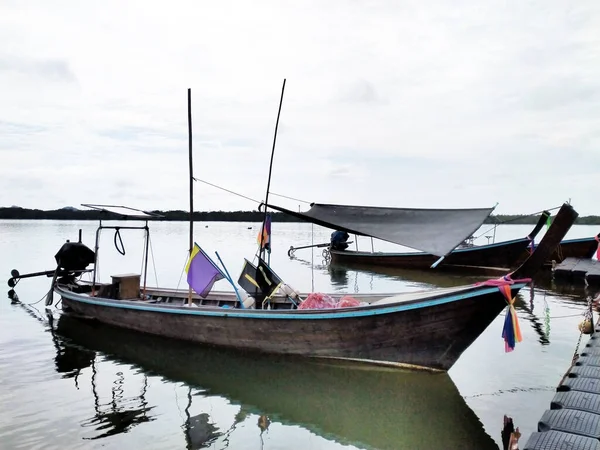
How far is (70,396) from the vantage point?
768 centimetres

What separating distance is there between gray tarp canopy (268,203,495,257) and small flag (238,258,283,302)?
1.32 meters

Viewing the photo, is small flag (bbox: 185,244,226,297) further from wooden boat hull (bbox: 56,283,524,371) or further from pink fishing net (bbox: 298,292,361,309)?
pink fishing net (bbox: 298,292,361,309)

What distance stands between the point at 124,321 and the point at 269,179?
188 inches

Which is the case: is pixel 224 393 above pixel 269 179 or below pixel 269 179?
below

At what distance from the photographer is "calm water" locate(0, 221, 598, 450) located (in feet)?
20.4

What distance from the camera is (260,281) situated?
31.8 feet

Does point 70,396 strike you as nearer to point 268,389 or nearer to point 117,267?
point 268,389

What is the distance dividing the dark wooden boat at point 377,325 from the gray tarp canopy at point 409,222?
0.87 meters

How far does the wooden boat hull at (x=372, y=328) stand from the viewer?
748 centimetres

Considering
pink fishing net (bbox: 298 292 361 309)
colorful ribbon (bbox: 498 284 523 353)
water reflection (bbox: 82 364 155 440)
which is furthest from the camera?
pink fishing net (bbox: 298 292 361 309)

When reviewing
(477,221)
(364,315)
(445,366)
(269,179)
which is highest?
(269,179)

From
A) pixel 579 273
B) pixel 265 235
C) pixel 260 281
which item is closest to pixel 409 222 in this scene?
pixel 265 235

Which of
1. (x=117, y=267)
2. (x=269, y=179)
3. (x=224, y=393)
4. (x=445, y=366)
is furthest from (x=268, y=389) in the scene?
(x=117, y=267)

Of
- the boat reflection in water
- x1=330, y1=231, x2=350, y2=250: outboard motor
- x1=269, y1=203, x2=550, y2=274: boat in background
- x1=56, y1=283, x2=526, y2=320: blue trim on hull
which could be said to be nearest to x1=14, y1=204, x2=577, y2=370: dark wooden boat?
x1=56, y1=283, x2=526, y2=320: blue trim on hull
